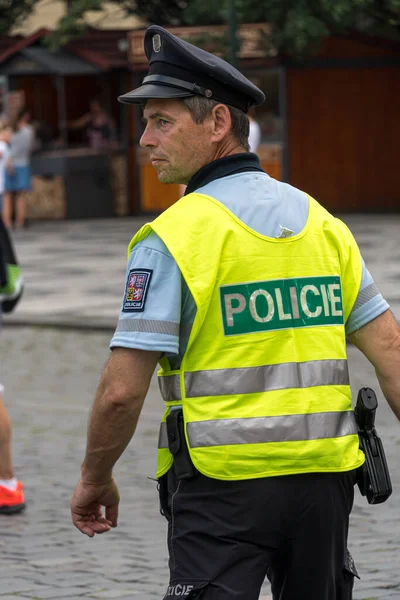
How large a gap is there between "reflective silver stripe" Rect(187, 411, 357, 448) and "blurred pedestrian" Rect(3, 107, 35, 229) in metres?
20.6

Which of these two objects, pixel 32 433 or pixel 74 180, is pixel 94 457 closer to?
pixel 32 433

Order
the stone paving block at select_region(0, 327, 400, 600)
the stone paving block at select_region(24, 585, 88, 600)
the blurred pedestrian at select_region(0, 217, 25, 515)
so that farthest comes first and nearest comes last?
the blurred pedestrian at select_region(0, 217, 25, 515)
the stone paving block at select_region(0, 327, 400, 600)
the stone paving block at select_region(24, 585, 88, 600)

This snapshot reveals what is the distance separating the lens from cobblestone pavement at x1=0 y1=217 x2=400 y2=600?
5.19 meters

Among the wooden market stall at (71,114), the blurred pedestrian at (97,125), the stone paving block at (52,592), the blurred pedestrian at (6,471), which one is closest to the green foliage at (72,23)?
the wooden market stall at (71,114)

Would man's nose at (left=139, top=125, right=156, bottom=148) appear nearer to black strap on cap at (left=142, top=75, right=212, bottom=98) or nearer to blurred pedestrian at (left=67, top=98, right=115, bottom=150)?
black strap on cap at (left=142, top=75, right=212, bottom=98)

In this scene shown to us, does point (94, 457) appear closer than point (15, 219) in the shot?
Yes

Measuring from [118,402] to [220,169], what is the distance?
0.57 metres

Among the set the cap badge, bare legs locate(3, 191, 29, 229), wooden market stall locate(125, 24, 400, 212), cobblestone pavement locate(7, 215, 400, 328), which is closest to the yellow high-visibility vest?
the cap badge

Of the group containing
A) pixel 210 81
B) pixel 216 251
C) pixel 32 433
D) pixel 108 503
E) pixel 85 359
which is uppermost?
pixel 210 81

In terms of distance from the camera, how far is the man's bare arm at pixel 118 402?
9.69 feet

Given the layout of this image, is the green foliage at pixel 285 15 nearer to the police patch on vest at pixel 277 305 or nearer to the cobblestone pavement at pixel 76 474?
the cobblestone pavement at pixel 76 474

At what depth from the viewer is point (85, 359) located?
37.4 ft

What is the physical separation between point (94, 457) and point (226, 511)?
1.10 ft

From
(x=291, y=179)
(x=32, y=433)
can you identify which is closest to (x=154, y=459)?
(x=32, y=433)
